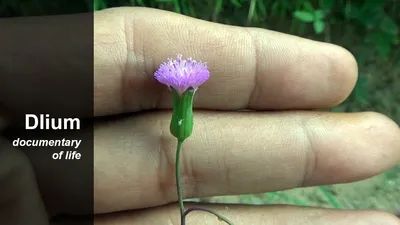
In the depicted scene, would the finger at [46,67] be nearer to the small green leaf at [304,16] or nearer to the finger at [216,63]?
the finger at [216,63]

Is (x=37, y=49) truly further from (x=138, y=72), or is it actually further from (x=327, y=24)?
(x=327, y=24)

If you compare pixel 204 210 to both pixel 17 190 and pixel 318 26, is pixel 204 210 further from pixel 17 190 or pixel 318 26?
pixel 318 26

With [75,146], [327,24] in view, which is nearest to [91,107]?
[75,146]

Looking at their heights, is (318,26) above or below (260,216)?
above

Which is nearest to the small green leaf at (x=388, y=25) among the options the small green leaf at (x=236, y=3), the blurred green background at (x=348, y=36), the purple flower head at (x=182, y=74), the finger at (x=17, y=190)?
the blurred green background at (x=348, y=36)

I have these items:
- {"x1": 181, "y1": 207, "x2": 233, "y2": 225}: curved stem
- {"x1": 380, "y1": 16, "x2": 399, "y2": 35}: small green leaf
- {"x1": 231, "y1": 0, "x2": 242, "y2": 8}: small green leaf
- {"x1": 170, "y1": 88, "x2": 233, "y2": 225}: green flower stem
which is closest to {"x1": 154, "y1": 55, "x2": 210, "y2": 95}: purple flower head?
{"x1": 170, "y1": 88, "x2": 233, "y2": 225}: green flower stem

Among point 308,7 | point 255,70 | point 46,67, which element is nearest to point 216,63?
point 255,70
